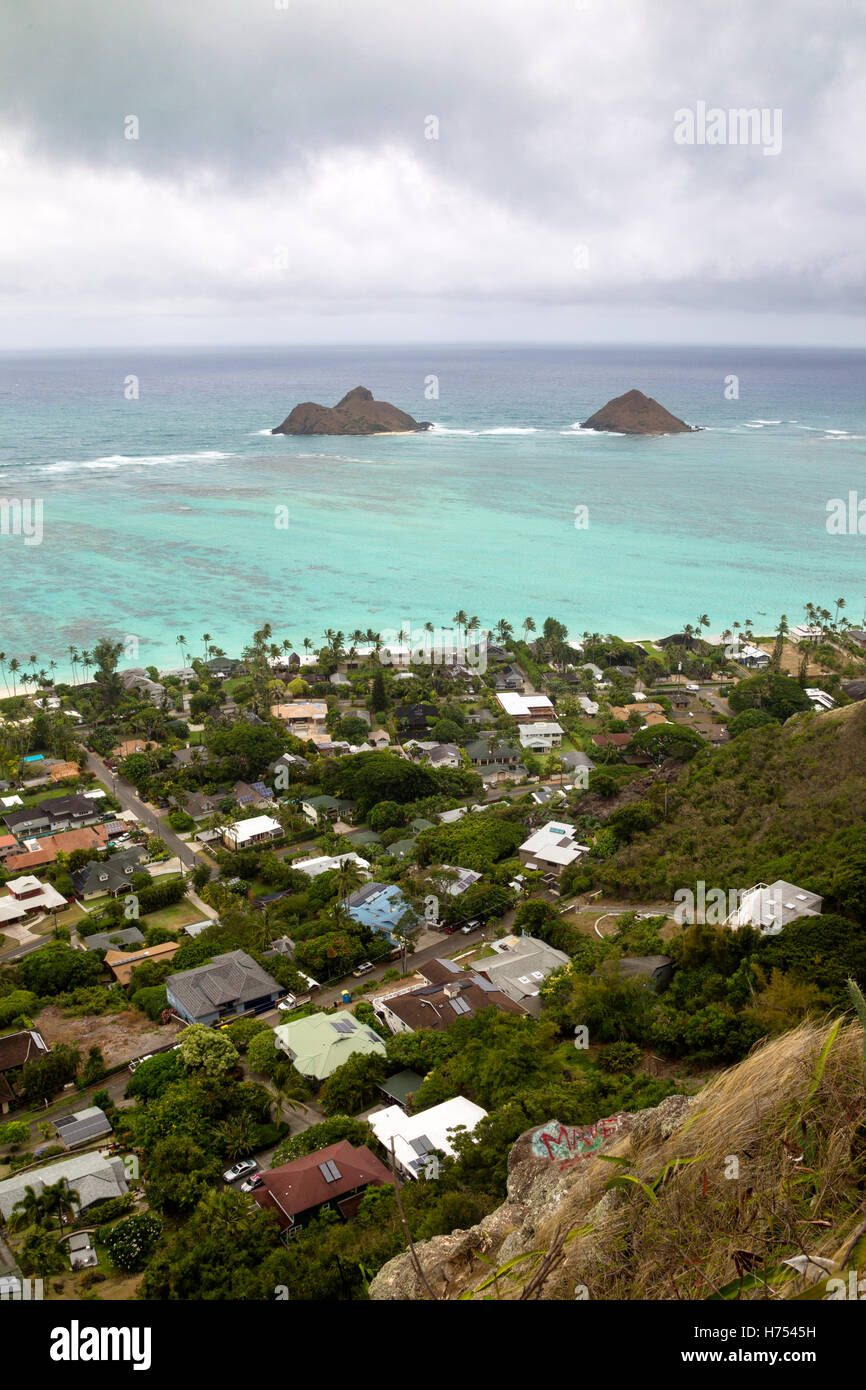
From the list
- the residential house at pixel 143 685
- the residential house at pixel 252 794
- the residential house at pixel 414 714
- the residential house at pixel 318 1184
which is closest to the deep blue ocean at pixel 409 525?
the residential house at pixel 143 685

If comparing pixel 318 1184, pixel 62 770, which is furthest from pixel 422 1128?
pixel 62 770

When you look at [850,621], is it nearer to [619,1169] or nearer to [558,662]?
[558,662]

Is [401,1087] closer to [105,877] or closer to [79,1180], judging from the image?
[79,1180]

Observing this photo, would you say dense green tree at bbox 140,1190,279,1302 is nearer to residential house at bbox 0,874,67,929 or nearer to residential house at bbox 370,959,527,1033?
residential house at bbox 370,959,527,1033

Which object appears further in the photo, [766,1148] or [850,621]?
[850,621]
